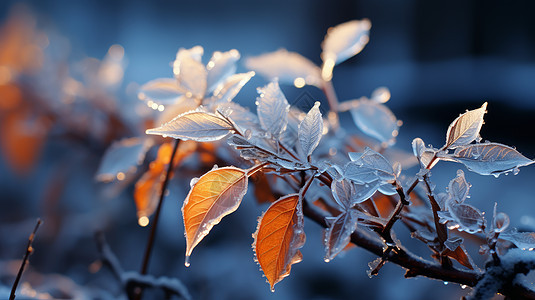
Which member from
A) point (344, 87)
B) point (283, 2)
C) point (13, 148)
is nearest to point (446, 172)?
point (344, 87)

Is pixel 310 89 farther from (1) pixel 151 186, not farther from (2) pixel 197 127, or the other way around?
(2) pixel 197 127

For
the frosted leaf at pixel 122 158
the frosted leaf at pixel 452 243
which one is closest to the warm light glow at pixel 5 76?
the frosted leaf at pixel 122 158

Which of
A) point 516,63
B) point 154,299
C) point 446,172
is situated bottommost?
point 446,172

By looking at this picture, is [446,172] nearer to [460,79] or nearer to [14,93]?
[460,79]

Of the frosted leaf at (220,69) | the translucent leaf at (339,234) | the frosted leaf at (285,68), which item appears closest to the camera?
the translucent leaf at (339,234)

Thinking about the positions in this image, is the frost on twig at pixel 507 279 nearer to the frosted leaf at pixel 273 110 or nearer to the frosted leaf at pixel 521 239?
the frosted leaf at pixel 521 239

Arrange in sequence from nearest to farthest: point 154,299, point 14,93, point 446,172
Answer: point 154,299, point 14,93, point 446,172
